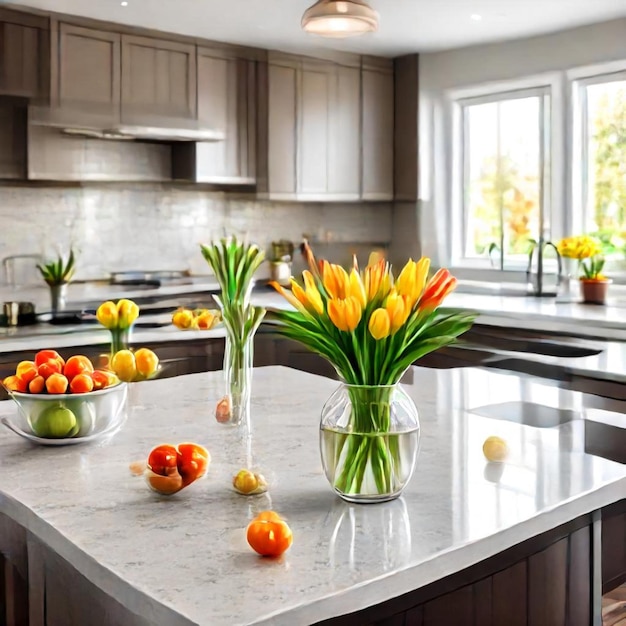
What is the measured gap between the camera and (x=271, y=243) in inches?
208

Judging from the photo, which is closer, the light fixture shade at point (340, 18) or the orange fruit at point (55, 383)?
the orange fruit at point (55, 383)

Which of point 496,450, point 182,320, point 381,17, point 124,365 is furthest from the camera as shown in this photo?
point 381,17

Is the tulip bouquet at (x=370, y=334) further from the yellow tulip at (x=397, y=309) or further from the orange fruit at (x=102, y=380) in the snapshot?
the orange fruit at (x=102, y=380)

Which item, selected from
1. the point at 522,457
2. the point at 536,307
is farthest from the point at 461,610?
the point at 536,307

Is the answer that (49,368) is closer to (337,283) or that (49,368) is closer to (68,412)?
(68,412)

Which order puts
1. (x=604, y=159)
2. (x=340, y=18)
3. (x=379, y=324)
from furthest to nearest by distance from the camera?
(x=604, y=159)
(x=340, y=18)
(x=379, y=324)

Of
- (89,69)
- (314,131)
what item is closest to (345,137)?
(314,131)

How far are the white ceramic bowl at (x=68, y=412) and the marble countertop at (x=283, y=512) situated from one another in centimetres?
4

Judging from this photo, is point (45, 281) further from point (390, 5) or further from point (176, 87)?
point (390, 5)

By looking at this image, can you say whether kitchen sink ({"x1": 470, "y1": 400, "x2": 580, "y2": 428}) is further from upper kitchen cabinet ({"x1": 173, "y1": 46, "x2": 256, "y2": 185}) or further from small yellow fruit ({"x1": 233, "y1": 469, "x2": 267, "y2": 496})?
upper kitchen cabinet ({"x1": 173, "y1": 46, "x2": 256, "y2": 185})

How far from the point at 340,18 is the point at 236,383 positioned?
1667 mm

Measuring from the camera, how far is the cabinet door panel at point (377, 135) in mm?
5298

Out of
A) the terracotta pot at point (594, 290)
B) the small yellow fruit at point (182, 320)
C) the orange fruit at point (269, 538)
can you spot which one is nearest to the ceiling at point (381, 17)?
the terracotta pot at point (594, 290)

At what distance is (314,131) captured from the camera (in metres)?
5.09
